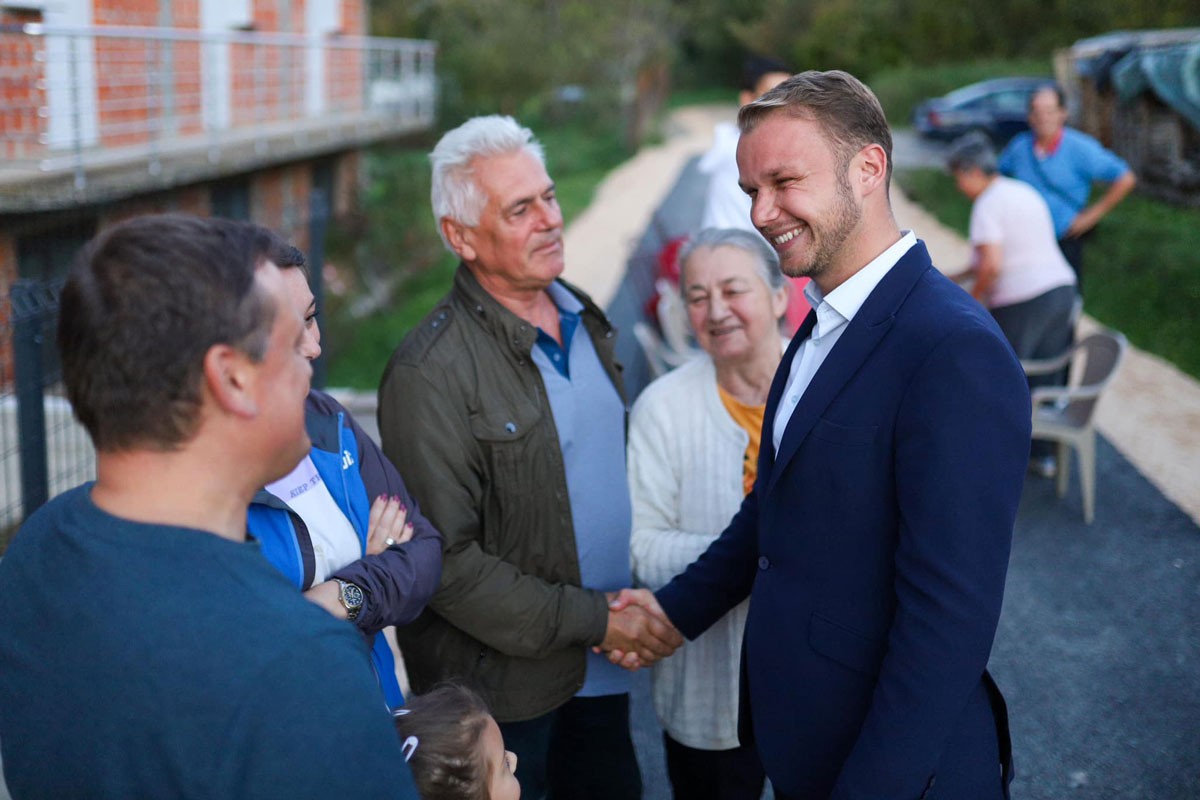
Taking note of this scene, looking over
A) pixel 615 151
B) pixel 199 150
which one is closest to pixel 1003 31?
pixel 615 151

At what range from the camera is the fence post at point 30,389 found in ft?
12.7

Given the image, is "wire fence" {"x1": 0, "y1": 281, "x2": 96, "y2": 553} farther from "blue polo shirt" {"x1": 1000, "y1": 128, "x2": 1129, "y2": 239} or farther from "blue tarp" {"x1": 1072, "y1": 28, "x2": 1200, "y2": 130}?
"blue tarp" {"x1": 1072, "y1": 28, "x2": 1200, "y2": 130}

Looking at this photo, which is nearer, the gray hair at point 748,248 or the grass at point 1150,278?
the gray hair at point 748,248

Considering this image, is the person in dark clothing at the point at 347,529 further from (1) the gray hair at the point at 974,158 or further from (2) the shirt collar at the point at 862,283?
(1) the gray hair at the point at 974,158

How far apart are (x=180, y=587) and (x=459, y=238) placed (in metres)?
1.71

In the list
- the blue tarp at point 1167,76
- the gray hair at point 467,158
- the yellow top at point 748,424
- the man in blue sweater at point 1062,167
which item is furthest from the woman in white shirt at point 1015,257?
the blue tarp at point 1167,76

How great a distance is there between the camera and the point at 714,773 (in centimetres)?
297

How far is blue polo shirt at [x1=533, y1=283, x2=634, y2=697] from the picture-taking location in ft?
9.14

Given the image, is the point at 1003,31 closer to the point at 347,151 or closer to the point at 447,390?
the point at 347,151

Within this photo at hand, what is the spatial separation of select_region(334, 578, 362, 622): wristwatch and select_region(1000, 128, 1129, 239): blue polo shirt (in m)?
6.53

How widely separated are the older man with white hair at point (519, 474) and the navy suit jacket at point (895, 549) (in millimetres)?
714

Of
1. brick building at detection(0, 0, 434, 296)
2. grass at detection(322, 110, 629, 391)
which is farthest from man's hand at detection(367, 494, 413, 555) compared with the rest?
brick building at detection(0, 0, 434, 296)

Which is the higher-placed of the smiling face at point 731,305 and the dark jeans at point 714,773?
the smiling face at point 731,305

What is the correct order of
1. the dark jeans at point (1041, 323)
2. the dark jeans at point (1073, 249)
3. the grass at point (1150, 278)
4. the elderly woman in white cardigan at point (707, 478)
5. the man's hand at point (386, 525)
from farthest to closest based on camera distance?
the grass at point (1150, 278) → the dark jeans at point (1073, 249) → the dark jeans at point (1041, 323) → the elderly woman in white cardigan at point (707, 478) → the man's hand at point (386, 525)
